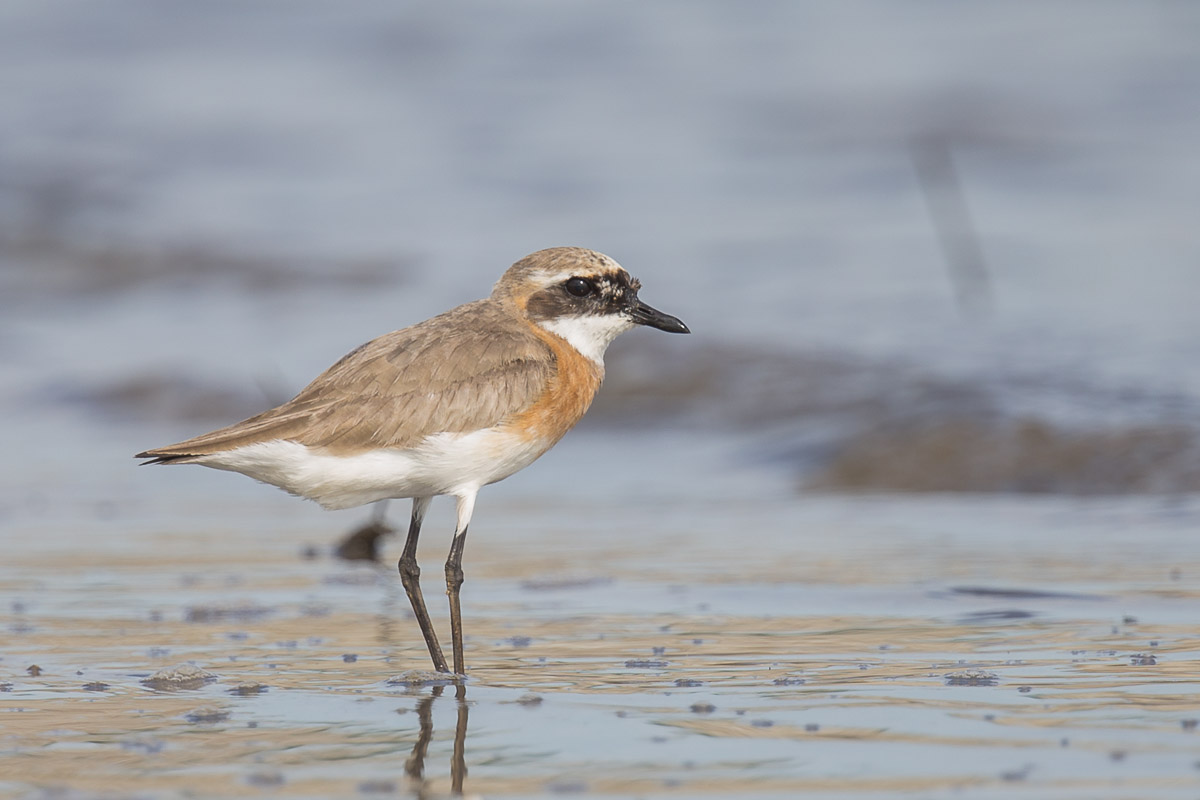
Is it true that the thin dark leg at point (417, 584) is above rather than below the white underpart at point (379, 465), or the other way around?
below

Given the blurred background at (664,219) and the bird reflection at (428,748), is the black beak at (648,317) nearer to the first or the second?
the bird reflection at (428,748)

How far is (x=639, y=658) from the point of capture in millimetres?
5559

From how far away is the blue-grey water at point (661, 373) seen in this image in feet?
15.3

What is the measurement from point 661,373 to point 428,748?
8163 mm

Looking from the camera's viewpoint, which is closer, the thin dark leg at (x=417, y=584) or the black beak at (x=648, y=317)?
the thin dark leg at (x=417, y=584)

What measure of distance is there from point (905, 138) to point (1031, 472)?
12.2 metres

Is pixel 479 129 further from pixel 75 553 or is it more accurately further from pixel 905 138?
pixel 75 553

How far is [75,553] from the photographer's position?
791 centimetres

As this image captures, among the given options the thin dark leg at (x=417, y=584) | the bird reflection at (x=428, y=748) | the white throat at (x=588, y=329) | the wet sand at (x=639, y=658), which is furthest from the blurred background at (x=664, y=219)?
the bird reflection at (x=428, y=748)

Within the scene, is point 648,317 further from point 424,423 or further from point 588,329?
point 424,423

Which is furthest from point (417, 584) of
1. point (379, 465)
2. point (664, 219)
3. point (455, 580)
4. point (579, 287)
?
point (664, 219)

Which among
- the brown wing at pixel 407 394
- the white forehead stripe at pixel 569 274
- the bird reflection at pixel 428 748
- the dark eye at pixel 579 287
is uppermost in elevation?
the white forehead stripe at pixel 569 274

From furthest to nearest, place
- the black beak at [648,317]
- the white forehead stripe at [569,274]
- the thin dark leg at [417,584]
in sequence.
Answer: the black beak at [648,317], the white forehead stripe at [569,274], the thin dark leg at [417,584]

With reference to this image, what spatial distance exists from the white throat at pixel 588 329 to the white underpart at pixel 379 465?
22.0 inches
